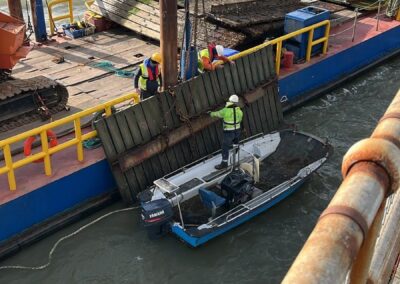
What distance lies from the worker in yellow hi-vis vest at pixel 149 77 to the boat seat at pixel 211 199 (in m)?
2.43

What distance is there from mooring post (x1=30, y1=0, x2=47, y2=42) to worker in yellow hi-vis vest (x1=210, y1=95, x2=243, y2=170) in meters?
6.71

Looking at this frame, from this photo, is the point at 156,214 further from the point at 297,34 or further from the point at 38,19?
the point at 38,19

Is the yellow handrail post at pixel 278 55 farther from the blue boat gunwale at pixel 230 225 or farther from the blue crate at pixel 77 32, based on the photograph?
the blue crate at pixel 77 32

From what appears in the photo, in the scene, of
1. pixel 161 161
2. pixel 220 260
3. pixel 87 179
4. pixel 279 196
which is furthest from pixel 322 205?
pixel 87 179

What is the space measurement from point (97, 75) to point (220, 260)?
19.5 feet

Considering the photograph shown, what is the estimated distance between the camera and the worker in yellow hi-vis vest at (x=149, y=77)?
988 centimetres

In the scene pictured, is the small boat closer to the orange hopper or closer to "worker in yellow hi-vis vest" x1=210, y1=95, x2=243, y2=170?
"worker in yellow hi-vis vest" x1=210, y1=95, x2=243, y2=170

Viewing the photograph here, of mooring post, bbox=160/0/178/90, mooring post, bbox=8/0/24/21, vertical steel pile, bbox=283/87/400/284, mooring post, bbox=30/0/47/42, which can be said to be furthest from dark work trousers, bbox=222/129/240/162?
vertical steel pile, bbox=283/87/400/284

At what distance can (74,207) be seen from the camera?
9023 mm

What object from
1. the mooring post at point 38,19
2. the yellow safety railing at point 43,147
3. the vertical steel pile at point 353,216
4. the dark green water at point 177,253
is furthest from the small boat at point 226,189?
the mooring post at point 38,19

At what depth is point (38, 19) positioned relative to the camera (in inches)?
537

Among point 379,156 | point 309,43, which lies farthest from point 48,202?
point 309,43

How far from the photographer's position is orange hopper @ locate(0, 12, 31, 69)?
9.45m

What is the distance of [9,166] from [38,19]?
7011 millimetres
